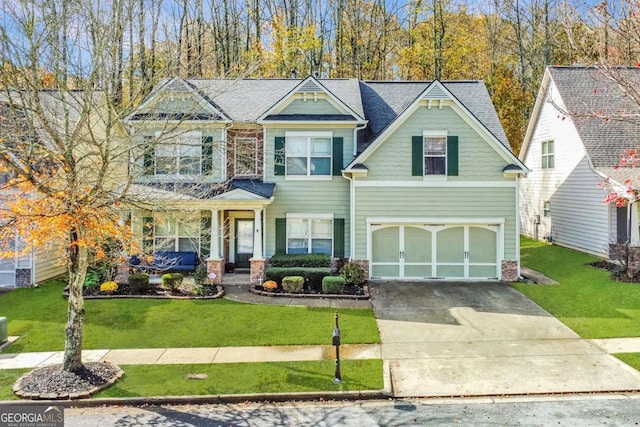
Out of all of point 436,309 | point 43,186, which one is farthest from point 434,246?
point 43,186

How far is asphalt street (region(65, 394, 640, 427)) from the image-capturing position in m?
7.33

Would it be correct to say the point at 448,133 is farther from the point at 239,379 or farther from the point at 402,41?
the point at 402,41

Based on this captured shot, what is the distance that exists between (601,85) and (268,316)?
64.0 feet

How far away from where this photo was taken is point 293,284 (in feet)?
50.1

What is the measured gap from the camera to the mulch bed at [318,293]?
14773 millimetres

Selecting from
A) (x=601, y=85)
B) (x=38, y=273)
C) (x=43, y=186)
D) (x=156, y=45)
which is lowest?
(x=38, y=273)

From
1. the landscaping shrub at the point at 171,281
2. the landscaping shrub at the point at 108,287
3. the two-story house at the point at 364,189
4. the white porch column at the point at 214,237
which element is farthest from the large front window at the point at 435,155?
the landscaping shrub at the point at 108,287

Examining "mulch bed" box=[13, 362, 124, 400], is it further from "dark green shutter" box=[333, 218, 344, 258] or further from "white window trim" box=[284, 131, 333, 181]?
"white window trim" box=[284, 131, 333, 181]

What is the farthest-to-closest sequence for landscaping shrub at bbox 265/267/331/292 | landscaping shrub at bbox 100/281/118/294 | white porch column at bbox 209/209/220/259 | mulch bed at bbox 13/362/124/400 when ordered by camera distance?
white porch column at bbox 209/209/220/259 < landscaping shrub at bbox 265/267/331/292 < landscaping shrub at bbox 100/281/118/294 < mulch bed at bbox 13/362/124/400

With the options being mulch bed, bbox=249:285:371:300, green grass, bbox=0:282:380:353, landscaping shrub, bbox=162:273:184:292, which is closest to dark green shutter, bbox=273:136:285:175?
mulch bed, bbox=249:285:371:300

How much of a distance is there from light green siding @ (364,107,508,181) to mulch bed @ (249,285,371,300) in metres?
4.36

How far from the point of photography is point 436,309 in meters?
13.5

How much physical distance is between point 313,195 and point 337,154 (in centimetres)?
189

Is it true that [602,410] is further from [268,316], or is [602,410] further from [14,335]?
[14,335]
